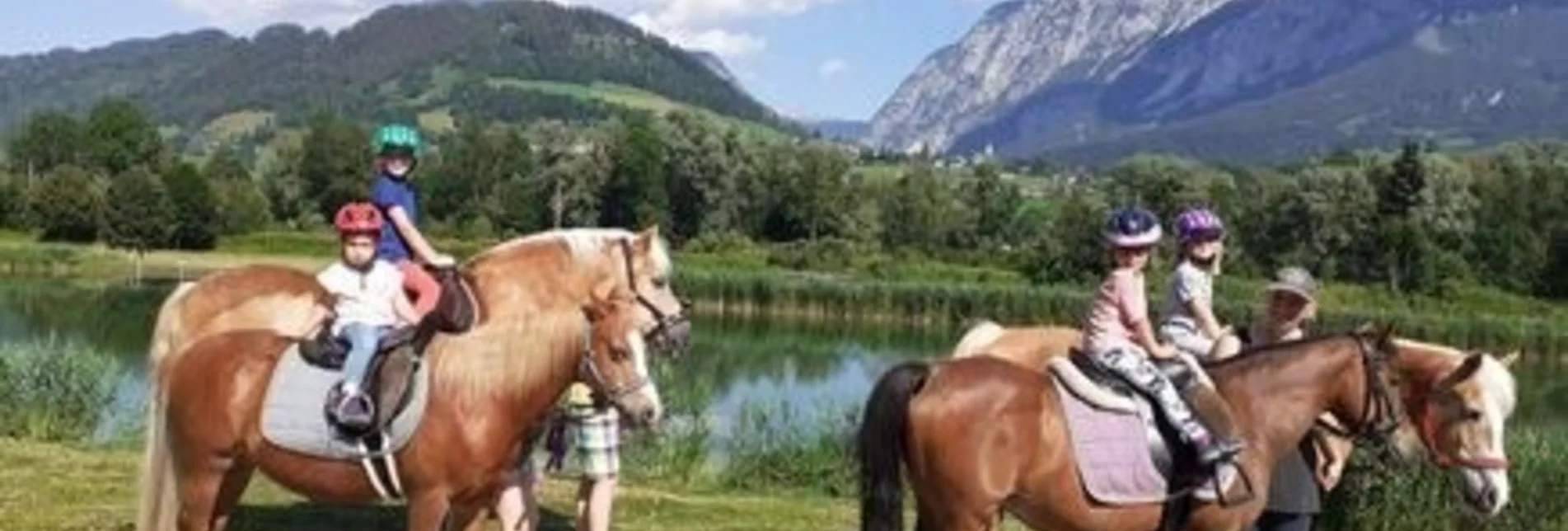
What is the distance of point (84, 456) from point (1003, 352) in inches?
310

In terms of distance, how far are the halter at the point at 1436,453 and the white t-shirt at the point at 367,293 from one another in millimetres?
4013

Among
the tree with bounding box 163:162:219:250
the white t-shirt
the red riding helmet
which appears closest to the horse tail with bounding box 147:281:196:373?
the white t-shirt

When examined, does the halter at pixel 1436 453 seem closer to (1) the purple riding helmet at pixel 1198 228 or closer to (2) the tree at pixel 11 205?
(1) the purple riding helmet at pixel 1198 228

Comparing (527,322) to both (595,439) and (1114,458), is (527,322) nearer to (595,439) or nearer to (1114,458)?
(595,439)

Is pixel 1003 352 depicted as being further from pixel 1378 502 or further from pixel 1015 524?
pixel 1378 502

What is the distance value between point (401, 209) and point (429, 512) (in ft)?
5.14

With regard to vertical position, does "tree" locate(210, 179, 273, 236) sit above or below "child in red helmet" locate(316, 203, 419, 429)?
below

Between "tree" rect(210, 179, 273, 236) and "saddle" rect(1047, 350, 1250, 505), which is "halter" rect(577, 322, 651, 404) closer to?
"saddle" rect(1047, 350, 1250, 505)

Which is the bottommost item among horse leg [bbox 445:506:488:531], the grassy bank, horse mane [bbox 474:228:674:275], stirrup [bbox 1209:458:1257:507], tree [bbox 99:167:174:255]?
the grassy bank

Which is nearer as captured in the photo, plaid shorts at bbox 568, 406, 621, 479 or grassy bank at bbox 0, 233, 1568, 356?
plaid shorts at bbox 568, 406, 621, 479

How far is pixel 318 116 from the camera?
106m

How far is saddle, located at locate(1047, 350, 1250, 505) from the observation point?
6.88m

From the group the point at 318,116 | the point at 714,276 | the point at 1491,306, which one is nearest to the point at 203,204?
the point at 714,276

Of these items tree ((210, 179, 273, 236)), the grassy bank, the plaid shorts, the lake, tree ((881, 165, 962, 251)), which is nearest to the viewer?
the plaid shorts
